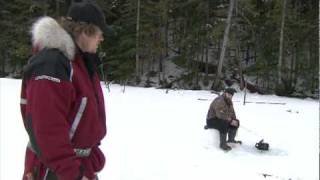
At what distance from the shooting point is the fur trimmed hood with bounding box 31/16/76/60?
8.70 ft

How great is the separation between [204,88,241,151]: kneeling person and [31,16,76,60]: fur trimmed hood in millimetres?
7651

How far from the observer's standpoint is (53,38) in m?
2.67

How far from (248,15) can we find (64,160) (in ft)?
92.8

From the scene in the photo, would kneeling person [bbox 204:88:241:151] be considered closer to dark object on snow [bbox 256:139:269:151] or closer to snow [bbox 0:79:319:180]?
snow [bbox 0:79:319:180]

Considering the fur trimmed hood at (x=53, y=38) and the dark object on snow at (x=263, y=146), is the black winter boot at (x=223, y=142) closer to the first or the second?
the dark object on snow at (x=263, y=146)

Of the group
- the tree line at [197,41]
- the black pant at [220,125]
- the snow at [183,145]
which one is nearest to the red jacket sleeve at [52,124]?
the snow at [183,145]

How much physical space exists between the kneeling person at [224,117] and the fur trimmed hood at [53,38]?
7.65 metres

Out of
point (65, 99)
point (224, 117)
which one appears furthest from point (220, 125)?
point (65, 99)

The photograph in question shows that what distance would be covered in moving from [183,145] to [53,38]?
7.62 metres

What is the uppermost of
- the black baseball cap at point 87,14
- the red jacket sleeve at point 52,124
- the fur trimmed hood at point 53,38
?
the black baseball cap at point 87,14

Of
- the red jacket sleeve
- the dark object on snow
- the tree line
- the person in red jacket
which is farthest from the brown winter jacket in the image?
the tree line

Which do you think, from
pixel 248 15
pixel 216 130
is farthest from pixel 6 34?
pixel 216 130

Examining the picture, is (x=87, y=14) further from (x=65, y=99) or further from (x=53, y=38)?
(x=65, y=99)

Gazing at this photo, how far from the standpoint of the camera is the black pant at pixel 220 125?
33.4ft
